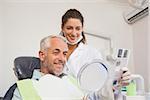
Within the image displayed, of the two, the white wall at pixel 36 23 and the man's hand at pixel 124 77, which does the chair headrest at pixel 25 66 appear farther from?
the white wall at pixel 36 23

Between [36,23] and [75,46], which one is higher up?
[36,23]

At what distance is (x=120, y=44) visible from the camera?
6.07 feet

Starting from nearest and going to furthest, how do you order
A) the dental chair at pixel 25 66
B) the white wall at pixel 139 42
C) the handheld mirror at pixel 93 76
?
the handheld mirror at pixel 93 76 < the dental chair at pixel 25 66 < the white wall at pixel 139 42

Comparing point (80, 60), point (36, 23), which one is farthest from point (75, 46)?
point (36, 23)

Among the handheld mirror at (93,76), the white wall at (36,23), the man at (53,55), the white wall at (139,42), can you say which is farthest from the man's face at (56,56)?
the white wall at (36,23)

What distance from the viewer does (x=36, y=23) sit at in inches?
77.8

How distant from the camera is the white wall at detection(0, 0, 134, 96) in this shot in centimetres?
192

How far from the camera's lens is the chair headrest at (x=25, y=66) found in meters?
1.24

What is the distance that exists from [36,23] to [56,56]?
A: 3.31 ft

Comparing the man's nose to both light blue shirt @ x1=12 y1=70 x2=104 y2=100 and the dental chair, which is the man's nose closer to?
light blue shirt @ x1=12 y1=70 x2=104 y2=100

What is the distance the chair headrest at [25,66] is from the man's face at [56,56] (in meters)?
0.21

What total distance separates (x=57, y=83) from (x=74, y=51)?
0.61ft

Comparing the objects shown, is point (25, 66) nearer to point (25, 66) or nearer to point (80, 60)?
point (25, 66)

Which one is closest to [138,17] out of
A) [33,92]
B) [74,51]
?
[74,51]
